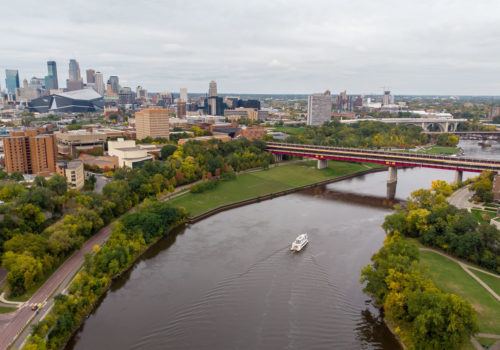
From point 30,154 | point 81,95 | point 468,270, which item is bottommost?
point 468,270

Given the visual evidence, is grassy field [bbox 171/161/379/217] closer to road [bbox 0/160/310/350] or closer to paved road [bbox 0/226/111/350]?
paved road [bbox 0/226/111/350]

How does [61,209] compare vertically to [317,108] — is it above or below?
below

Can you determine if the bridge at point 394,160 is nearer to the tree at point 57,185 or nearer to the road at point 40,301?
the road at point 40,301

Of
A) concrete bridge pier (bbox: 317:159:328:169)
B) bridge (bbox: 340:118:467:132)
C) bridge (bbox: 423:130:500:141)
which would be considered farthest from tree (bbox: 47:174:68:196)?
bridge (bbox: 423:130:500:141)

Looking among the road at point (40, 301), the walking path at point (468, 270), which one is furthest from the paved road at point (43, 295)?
the walking path at point (468, 270)

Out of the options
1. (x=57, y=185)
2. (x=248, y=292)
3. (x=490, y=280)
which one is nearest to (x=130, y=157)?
(x=57, y=185)

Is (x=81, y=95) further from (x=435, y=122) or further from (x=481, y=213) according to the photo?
(x=481, y=213)
